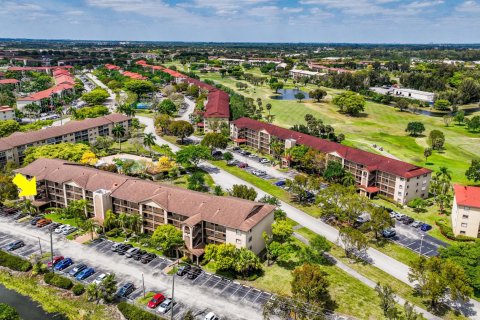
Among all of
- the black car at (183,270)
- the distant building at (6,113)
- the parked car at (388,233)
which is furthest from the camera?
the distant building at (6,113)

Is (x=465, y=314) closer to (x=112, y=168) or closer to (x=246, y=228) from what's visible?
(x=246, y=228)

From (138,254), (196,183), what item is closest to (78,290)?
(138,254)

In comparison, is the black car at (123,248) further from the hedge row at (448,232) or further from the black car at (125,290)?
the hedge row at (448,232)

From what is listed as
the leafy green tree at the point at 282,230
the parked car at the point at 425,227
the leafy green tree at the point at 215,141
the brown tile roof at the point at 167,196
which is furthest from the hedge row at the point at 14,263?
the parked car at the point at 425,227

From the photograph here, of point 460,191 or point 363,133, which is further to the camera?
point 363,133

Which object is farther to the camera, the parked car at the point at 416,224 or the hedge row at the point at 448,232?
the parked car at the point at 416,224

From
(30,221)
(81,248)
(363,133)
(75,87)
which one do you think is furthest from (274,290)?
(75,87)
